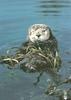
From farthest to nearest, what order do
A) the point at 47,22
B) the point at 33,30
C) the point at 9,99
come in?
the point at 47,22 < the point at 33,30 < the point at 9,99

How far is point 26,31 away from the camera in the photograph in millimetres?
10203

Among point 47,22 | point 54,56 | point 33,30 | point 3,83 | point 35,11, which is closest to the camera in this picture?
point 3,83

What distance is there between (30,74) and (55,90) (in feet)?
3.10

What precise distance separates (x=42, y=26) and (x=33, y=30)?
205mm

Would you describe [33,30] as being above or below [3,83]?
above

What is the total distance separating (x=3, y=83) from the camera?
280 inches

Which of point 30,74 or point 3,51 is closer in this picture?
point 30,74

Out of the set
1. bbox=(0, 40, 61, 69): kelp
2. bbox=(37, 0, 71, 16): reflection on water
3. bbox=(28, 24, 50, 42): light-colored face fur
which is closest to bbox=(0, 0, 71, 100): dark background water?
bbox=(37, 0, 71, 16): reflection on water

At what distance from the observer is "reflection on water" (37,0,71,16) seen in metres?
12.0

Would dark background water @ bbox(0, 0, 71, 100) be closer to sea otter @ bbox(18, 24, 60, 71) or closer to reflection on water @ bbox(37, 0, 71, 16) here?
reflection on water @ bbox(37, 0, 71, 16)

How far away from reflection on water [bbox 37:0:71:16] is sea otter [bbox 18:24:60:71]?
129 inches

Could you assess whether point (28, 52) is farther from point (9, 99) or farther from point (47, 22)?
point (47, 22)

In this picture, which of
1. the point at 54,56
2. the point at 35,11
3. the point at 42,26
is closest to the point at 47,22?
the point at 35,11

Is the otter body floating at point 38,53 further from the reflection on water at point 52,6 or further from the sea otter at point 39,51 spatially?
the reflection on water at point 52,6
